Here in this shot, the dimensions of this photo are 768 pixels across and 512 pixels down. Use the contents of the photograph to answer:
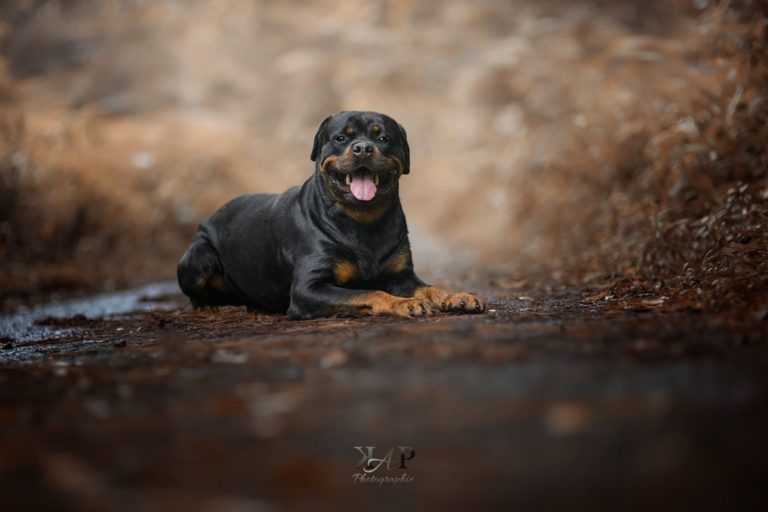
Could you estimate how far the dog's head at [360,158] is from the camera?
4609 mm

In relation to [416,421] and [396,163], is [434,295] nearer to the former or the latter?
[396,163]

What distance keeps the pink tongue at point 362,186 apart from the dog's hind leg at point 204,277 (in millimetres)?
1685

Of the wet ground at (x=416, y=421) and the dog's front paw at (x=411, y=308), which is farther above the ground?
the dog's front paw at (x=411, y=308)

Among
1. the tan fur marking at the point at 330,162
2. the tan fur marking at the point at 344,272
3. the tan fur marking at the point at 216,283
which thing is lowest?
the tan fur marking at the point at 344,272

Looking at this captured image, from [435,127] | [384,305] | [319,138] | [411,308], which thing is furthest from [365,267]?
[435,127]

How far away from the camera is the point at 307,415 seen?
206 cm

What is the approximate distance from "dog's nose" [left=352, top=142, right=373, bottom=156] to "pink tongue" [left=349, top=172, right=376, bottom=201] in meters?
0.18

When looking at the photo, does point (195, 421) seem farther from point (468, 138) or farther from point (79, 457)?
point (468, 138)

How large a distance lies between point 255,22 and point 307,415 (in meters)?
22.0

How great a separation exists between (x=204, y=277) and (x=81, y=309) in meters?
2.30

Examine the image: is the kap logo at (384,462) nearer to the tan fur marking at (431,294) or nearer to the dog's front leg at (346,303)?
the dog's front leg at (346,303)

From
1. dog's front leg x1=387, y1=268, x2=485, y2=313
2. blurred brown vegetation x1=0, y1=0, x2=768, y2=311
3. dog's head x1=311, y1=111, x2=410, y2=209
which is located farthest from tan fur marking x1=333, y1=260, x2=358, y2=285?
blurred brown vegetation x1=0, y1=0, x2=768, y2=311

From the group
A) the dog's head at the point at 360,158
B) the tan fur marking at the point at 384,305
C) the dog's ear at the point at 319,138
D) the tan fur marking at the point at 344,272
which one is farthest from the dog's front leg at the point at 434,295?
the dog's ear at the point at 319,138

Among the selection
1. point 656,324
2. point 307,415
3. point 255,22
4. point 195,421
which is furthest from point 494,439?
point 255,22
